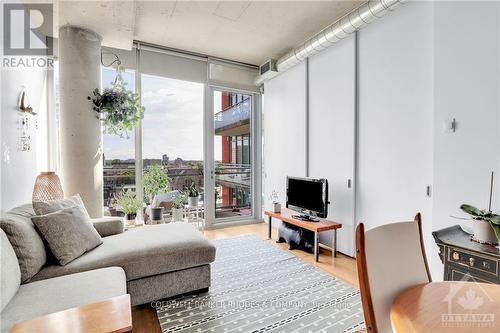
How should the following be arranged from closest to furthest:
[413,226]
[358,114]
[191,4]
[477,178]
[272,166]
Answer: [413,226], [477,178], [191,4], [358,114], [272,166]

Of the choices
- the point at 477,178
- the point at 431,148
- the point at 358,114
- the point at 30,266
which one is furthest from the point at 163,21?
the point at 477,178

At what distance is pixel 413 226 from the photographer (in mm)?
1328

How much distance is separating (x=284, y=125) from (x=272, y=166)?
84 cm

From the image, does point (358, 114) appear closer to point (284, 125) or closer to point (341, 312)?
point (284, 125)

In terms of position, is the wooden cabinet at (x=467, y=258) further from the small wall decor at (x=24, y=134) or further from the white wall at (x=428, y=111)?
the small wall decor at (x=24, y=134)

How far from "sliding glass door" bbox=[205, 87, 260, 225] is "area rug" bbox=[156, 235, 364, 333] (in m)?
1.90

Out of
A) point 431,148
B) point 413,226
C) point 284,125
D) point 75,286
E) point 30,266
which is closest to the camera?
point 413,226

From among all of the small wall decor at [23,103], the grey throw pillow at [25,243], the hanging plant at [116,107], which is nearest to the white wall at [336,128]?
the hanging plant at [116,107]

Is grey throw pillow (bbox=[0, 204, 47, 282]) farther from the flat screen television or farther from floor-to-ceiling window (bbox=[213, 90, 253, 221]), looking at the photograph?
floor-to-ceiling window (bbox=[213, 90, 253, 221])

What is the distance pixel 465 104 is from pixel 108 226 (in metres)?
3.44

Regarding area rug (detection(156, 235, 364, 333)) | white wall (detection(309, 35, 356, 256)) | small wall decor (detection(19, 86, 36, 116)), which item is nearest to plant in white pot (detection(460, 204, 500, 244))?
area rug (detection(156, 235, 364, 333))

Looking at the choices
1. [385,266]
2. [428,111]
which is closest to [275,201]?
[428,111]

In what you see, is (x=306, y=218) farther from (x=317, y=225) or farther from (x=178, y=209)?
(x=178, y=209)

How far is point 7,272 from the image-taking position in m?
1.48
